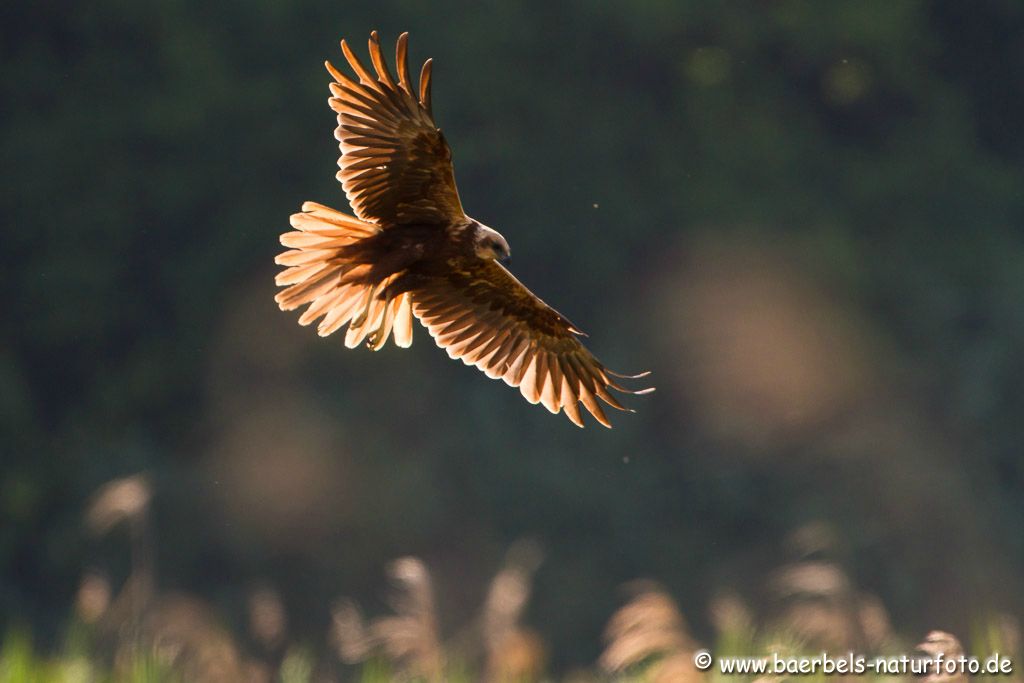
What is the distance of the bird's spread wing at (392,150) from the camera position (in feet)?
15.7

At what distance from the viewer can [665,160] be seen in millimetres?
15195

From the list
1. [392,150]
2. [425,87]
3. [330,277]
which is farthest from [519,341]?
[425,87]

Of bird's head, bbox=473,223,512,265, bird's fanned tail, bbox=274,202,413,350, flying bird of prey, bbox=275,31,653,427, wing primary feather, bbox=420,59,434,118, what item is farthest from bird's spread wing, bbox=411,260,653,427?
wing primary feather, bbox=420,59,434,118

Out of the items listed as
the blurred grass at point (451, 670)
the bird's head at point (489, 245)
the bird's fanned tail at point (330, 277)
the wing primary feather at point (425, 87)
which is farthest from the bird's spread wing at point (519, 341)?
the blurred grass at point (451, 670)

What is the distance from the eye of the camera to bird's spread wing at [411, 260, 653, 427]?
539cm

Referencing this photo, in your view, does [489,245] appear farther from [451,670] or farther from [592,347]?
[592,347]

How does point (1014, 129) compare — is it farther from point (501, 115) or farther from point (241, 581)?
point (241, 581)

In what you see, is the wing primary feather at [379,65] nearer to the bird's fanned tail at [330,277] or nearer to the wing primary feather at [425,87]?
the wing primary feather at [425,87]

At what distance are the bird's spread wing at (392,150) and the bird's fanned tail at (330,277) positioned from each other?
0.12m

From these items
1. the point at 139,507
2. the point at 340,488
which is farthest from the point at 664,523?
the point at 139,507

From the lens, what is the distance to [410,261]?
4973mm

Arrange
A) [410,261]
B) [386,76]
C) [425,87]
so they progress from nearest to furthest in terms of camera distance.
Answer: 1. [425,87]
2. [386,76]
3. [410,261]

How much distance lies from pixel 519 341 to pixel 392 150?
0.99 meters

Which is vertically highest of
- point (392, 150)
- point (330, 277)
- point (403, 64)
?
point (403, 64)
